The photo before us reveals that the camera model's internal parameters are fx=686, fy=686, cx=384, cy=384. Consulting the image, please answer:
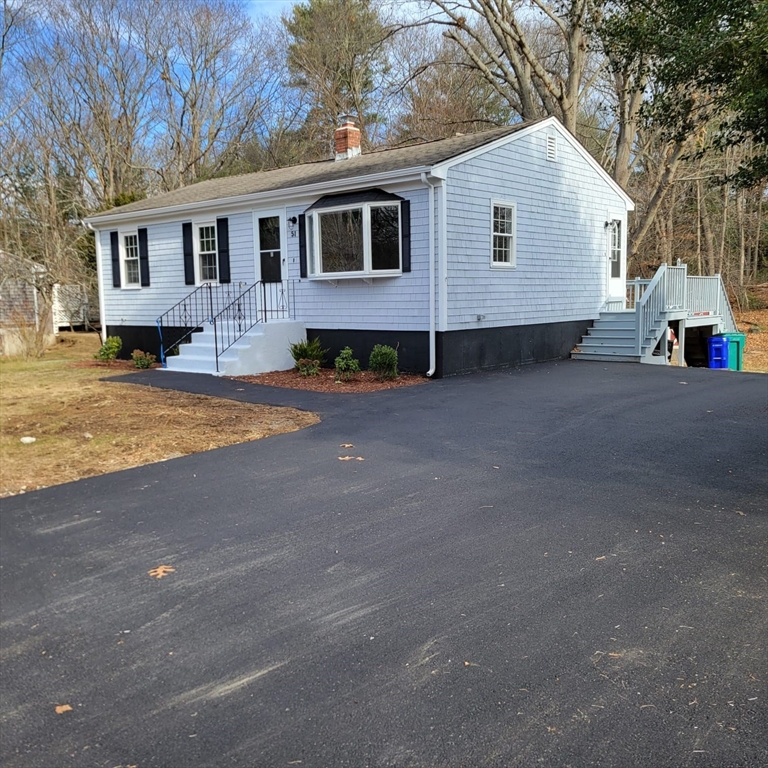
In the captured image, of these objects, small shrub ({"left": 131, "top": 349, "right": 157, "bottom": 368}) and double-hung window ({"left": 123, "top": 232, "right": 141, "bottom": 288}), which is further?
double-hung window ({"left": 123, "top": 232, "right": 141, "bottom": 288})

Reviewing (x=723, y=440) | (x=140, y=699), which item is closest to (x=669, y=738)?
(x=140, y=699)

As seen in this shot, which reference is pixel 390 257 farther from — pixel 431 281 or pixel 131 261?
pixel 131 261

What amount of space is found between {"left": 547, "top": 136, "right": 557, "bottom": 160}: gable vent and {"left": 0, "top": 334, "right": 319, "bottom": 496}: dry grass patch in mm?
8612

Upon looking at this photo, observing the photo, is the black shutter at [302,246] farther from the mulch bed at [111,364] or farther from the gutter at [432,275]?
the mulch bed at [111,364]

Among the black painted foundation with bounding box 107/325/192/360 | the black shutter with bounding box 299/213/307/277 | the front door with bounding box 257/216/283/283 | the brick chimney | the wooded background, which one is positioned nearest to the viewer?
the black shutter with bounding box 299/213/307/277

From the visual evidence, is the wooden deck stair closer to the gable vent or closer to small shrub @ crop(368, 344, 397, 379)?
the gable vent

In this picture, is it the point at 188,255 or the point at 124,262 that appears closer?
the point at 188,255

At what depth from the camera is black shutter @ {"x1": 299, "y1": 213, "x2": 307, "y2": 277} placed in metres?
13.1

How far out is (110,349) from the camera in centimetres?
1542

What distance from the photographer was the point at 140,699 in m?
2.64

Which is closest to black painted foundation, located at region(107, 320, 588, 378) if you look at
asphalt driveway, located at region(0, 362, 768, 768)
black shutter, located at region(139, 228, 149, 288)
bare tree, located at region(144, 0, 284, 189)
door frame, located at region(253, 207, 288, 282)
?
door frame, located at region(253, 207, 288, 282)

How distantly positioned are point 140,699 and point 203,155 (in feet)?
93.6

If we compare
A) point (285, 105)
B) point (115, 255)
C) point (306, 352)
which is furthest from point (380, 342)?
point (285, 105)

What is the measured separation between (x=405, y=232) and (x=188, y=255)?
5.88 m
